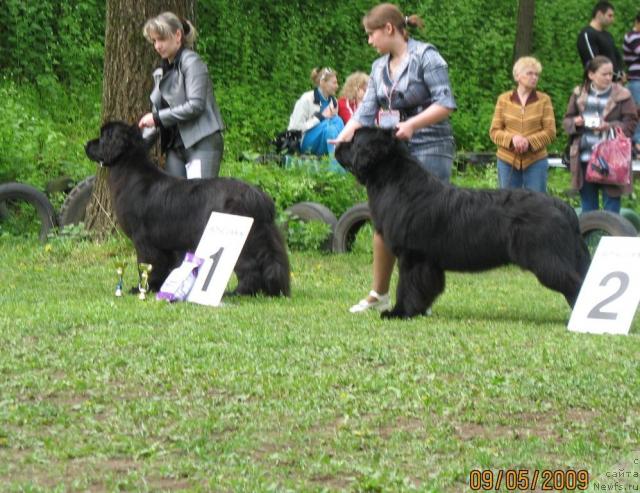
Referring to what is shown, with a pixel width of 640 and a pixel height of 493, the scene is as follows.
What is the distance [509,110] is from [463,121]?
38.3 ft

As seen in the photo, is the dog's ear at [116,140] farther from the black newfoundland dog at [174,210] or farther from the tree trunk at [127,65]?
the tree trunk at [127,65]

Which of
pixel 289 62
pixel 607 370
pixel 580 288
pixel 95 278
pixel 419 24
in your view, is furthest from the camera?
pixel 289 62

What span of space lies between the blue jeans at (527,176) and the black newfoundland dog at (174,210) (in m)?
3.90

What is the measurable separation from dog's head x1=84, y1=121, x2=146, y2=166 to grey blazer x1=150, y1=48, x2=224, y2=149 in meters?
0.28

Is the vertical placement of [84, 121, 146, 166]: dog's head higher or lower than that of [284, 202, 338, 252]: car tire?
higher

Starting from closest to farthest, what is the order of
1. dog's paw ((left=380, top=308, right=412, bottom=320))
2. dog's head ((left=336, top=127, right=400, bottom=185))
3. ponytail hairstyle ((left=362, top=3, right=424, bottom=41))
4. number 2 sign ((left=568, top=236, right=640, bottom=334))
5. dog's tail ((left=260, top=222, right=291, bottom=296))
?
number 2 sign ((left=568, top=236, right=640, bottom=334)) → dog's head ((left=336, top=127, right=400, bottom=185)) → dog's paw ((left=380, top=308, right=412, bottom=320)) → ponytail hairstyle ((left=362, top=3, right=424, bottom=41)) → dog's tail ((left=260, top=222, right=291, bottom=296))

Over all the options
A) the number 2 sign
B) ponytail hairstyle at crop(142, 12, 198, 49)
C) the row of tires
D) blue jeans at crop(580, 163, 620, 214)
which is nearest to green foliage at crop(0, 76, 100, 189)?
the row of tires

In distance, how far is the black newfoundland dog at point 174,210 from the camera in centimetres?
935

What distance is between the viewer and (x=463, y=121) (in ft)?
79.6

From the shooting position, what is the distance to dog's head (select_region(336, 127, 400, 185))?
8.34 m

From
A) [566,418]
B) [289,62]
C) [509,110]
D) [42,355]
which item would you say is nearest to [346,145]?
[42,355]

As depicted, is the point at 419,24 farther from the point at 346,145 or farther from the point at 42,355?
the point at 42,355

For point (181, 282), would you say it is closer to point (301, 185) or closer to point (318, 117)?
point (301, 185)
